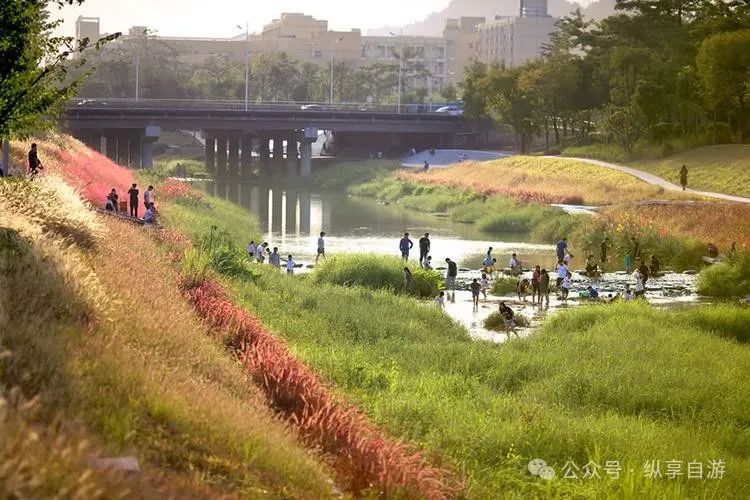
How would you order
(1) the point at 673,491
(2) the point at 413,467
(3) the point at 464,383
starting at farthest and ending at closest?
(3) the point at 464,383 → (1) the point at 673,491 → (2) the point at 413,467

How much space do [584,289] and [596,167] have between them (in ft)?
139

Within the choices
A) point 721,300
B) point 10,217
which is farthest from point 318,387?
point 721,300

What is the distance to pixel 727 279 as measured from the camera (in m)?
37.2

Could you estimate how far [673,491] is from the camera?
13.8 meters

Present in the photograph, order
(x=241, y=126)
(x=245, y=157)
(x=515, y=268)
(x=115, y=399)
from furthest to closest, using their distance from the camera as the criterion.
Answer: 1. (x=245, y=157)
2. (x=241, y=126)
3. (x=515, y=268)
4. (x=115, y=399)

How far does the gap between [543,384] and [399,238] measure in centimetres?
3982

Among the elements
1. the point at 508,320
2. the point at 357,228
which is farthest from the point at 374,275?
the point at 357,228

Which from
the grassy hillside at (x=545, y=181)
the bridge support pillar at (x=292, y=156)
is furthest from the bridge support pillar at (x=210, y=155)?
the grassy hillside at (x=545, y=181)

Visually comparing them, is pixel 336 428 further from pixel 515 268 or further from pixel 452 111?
pixel 452 111

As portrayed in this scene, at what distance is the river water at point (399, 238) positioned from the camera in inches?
1395

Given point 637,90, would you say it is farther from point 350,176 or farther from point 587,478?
point 587,478

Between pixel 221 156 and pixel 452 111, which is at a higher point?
pixel 452 111

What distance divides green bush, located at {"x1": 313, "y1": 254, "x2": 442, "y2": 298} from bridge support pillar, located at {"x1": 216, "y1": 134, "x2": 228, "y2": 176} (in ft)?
263

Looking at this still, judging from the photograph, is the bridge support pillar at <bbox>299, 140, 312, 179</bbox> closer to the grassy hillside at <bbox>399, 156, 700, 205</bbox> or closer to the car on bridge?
the grassy hillside at <bbox>399, 156, 700, 205</bbox>
